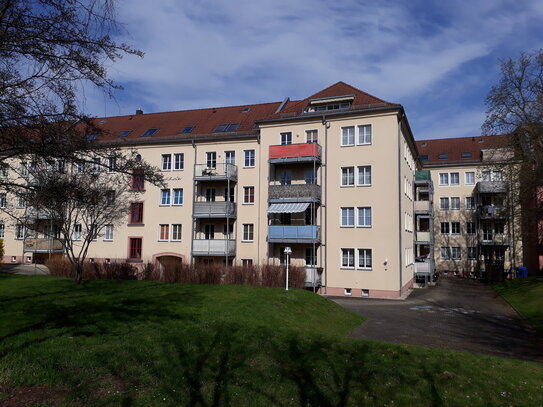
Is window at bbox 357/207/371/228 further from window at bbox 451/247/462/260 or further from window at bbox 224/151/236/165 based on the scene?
window at bbox 451/247/462/260

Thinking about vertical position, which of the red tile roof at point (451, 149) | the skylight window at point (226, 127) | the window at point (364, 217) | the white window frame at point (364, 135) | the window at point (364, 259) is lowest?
the window at point (364, 259)

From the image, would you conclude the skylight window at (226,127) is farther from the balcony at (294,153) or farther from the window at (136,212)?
the window at (136,212)

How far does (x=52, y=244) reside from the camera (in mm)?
35625

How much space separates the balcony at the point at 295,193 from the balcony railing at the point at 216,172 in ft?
11.1

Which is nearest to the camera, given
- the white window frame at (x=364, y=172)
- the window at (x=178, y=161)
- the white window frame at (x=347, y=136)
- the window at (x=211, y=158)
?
the white window frame at (x=364, y=172)

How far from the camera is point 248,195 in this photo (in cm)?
3061

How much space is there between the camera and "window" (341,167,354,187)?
2800cm

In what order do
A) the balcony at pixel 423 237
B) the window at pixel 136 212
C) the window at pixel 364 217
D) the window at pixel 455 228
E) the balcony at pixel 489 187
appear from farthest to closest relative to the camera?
the window at pixel 455 228, the balcony at pixel 489 187, the balcony at pixel 423 237, the window at pixel 136 212, the window at pixel 364 217

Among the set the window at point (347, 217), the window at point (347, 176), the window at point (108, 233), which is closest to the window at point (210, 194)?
the window at point (108, 233)

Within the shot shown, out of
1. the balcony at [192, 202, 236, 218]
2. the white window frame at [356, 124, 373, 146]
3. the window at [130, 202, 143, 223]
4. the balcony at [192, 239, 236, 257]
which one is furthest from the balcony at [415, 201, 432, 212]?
the window at [130, 202, 143, 223]

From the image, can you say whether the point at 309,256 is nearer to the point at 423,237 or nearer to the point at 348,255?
the point at 348,255

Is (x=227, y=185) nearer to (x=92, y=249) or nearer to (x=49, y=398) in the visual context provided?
(x=92, y=249)

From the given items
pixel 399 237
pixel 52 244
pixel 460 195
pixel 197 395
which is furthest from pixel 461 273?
pixel 197 395

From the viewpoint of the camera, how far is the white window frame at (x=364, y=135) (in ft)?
90.7
